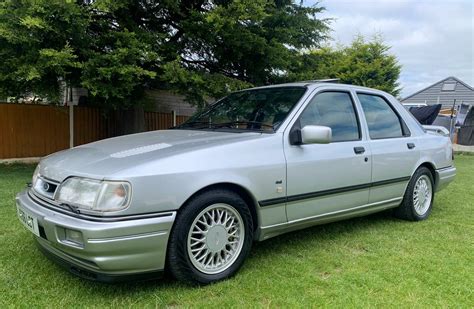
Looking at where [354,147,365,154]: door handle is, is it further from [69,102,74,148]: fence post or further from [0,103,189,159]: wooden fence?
[69,102,74,148]: fence post

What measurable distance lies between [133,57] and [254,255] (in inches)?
196

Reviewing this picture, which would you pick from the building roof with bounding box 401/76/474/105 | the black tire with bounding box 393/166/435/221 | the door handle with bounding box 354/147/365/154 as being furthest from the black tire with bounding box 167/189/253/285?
the building roof with bounding box 401/76/474/105

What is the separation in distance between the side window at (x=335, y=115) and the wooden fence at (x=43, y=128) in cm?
686

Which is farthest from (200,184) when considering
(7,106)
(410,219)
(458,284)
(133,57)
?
(7,106)

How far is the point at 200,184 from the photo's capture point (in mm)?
2830

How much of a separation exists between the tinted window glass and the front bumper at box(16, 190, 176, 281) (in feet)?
8.50

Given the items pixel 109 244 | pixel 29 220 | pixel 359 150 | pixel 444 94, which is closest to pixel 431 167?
pixel 359 150

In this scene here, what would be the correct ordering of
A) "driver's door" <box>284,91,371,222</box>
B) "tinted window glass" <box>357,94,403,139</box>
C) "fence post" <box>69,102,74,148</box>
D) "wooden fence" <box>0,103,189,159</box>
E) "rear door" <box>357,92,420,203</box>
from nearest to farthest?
"driver's door" <box>284,91,371,222</box>
"rear door" <box>357,92,420,203</box>
"tinted window glass" <box>357,94,403,139</box>
"wooden fence" <box>0,103,189,159</box>
"fence post" <box>69,102,74,148</box>

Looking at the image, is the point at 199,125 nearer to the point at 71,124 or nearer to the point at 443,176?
the point at 443,176

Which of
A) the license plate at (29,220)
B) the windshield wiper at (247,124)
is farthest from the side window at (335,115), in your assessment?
the license plate at (29,220)

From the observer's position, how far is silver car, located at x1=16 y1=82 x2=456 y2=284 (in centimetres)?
258

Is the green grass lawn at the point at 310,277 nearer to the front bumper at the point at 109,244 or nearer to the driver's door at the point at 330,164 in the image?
the front bumper at the point at 109,244

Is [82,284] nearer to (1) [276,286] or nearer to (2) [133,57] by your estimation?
(1) [276,286]

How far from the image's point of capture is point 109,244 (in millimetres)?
2492
